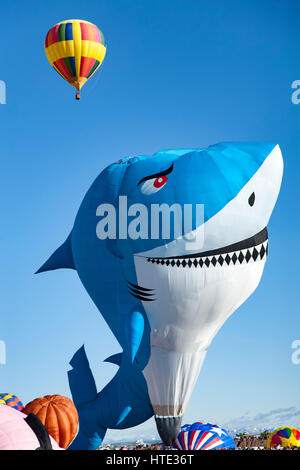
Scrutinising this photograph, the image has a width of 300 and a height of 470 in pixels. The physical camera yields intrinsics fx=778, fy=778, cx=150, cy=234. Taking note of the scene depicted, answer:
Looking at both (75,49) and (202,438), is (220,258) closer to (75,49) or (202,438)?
(202,438)

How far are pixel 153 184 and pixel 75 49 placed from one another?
4301 millimetres

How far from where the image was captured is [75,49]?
14516 millimetres

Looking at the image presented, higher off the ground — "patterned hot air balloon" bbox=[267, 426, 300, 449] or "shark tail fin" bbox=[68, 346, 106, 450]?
"shark tail fin" bbox=[68, 346, 106, 450]

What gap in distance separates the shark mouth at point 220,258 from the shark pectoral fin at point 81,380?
1907mm

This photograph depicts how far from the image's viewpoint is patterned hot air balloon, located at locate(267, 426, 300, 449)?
1738cm

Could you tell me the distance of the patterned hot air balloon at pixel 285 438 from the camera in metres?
17.4

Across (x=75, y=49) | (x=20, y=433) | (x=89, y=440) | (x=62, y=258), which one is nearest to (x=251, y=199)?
(x=62, y=258)

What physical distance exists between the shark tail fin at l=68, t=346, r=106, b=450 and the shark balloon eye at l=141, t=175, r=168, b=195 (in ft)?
10.3

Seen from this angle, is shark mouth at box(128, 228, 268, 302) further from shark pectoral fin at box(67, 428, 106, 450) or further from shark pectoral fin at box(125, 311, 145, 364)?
shark pectoral fin at box(67, 428, 106, 450)

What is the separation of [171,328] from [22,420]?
5.22 metres

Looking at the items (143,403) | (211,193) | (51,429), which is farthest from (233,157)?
(51,429)

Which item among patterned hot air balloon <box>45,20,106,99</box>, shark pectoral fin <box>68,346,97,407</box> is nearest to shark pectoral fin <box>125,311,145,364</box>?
shark pectoral fin <box>68,346,97,407</box>

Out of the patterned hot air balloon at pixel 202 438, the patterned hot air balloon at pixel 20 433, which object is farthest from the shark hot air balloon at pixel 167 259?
the patterned hot air balloon at pixel 20 433

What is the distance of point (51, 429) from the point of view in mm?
13195
